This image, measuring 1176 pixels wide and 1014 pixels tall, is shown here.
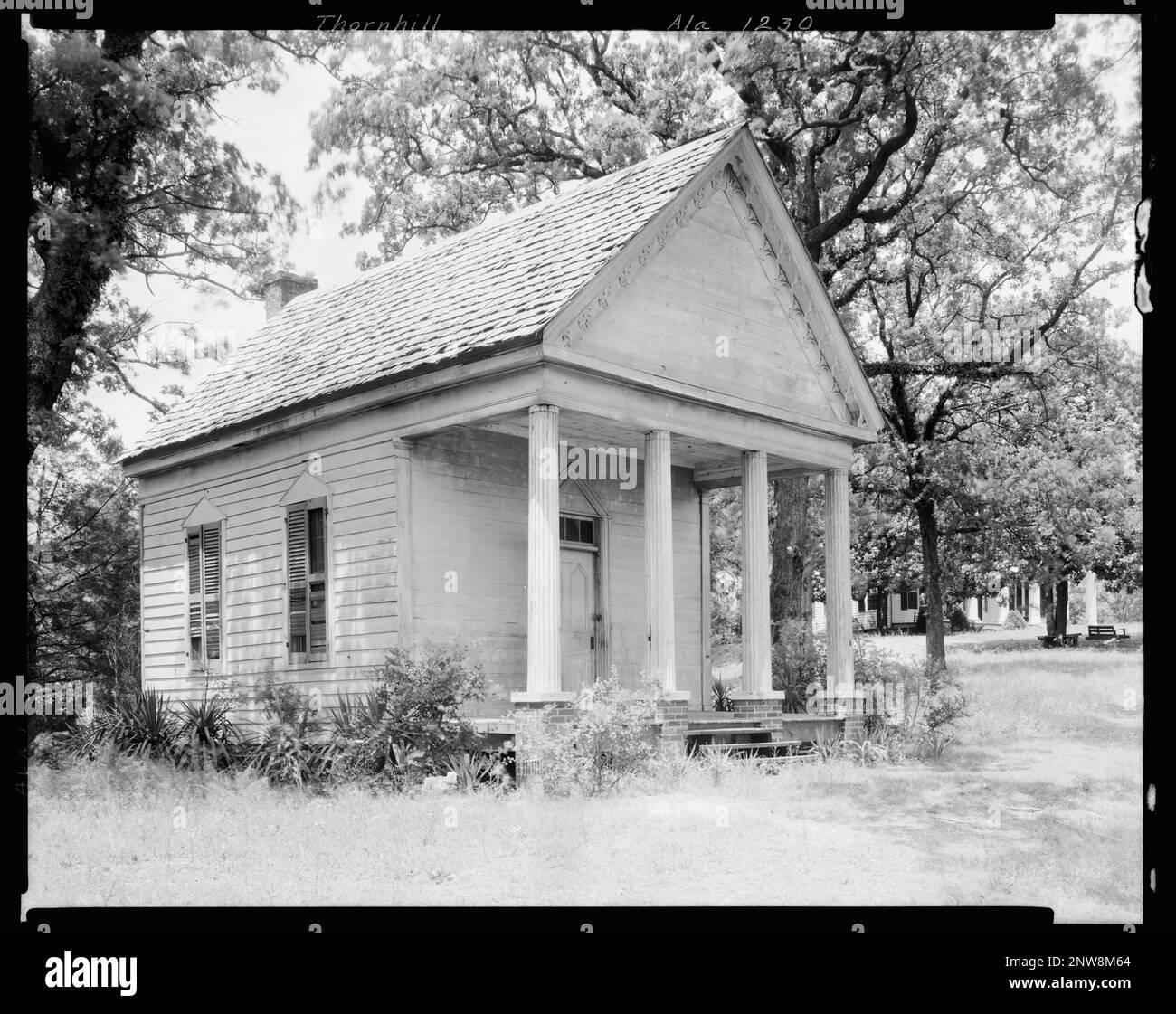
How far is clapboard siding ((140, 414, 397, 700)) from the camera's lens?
1414cm

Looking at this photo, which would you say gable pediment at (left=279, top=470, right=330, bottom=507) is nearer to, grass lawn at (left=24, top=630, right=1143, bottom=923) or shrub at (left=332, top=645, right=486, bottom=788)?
shrub at (left=332, top=645, right=486, bottom=788)

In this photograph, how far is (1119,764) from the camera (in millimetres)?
13938

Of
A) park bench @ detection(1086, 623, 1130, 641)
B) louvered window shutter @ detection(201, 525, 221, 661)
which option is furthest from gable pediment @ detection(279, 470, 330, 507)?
park bench @ detection(1086, 623, 1130, 641)

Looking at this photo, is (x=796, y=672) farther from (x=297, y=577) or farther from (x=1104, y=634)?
(x=1104, y=634)

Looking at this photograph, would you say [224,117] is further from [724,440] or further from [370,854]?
[370,854]

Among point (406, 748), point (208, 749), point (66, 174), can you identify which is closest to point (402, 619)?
point (406, 748)

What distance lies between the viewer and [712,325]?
14.7 meters

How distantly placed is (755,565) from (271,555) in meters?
6.52

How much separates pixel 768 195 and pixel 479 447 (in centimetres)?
501

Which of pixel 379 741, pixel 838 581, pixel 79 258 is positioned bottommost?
pixel 379 741

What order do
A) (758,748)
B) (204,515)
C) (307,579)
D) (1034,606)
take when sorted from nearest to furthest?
(758,748) < (307,579) < (204,515) < (1034,606)

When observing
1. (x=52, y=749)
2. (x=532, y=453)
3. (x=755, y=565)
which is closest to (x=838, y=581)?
(x=755, y=565)

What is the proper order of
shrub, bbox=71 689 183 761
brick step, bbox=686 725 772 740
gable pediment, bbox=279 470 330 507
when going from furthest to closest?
1. gable pediment, bbox=279 470 330 507
2. shrub, bbox=71 689 183 761
3. brick step, bbox=686 725 772 740

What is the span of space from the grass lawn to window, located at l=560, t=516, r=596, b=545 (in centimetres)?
465
